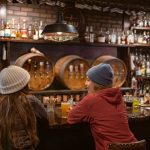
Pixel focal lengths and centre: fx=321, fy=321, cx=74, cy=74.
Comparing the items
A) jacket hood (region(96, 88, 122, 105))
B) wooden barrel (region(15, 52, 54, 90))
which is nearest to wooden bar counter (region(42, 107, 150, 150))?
jacket hood (region(96, 88, 122, 105))

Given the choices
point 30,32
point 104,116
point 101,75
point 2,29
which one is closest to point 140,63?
point 30,32

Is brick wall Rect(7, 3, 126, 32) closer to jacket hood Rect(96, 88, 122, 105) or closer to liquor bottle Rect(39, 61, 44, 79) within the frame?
liquor bottle Rect(39, 61, 44, 79)

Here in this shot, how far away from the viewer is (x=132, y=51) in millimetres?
6348

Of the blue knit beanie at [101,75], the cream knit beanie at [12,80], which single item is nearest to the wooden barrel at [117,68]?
the blue knit beanie at [101,75]

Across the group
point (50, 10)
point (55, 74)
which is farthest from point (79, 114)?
point (50, 10)

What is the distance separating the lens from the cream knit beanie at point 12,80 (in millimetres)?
2336

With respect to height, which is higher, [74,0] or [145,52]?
[74,0]

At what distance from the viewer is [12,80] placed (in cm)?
236

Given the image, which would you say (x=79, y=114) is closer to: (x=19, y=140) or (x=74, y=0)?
(x=19, y=140)

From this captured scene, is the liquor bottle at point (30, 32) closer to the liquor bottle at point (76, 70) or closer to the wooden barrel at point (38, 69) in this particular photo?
the wooden barrel at point (38, 69)

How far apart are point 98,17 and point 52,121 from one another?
3.44 meters

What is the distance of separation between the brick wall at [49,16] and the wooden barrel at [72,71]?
0.78 meters

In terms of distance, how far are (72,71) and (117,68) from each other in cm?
97

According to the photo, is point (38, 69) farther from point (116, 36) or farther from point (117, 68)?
point (116, 36)
